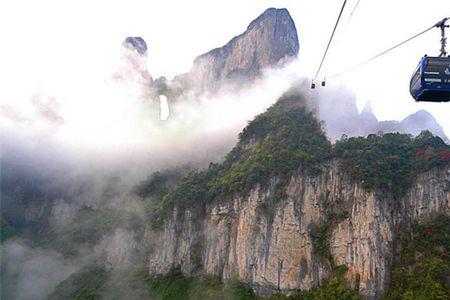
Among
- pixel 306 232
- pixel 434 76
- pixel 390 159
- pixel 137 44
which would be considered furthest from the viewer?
pixel 137 44

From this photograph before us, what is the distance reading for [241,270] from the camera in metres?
71.7

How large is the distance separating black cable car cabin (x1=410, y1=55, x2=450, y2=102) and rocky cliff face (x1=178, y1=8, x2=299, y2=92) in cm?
10288

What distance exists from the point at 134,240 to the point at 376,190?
5097 centimetres

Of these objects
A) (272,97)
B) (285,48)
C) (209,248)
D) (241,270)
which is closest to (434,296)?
(241,270)

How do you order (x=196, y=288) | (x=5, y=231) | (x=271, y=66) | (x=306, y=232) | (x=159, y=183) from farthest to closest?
(x=271, y=66) → (x=5, y=231) → (x=159, y=183) → (x=196, y=288) → (x=306, y=232)

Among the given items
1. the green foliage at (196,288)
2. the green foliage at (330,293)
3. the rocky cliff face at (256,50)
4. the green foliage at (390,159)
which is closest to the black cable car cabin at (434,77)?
the green foliage at (330,293)

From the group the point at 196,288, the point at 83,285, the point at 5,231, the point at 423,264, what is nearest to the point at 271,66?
the point at 196,288

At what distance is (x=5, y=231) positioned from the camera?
11719cm

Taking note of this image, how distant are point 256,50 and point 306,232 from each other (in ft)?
219

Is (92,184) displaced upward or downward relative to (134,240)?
upward

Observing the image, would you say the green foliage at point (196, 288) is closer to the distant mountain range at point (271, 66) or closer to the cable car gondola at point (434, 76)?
the cable car gondola at point (434, 76)

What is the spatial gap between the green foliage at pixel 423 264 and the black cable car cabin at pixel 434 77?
133 ft

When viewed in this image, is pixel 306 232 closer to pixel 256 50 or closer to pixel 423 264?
pixel 423 264

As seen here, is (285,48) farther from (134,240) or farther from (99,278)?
(99,278)
